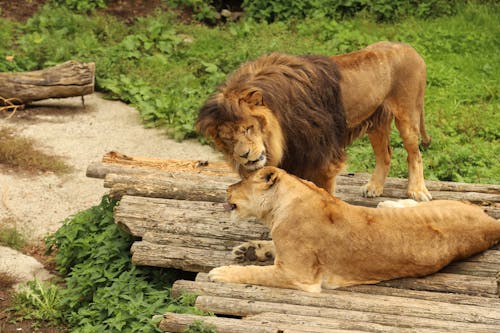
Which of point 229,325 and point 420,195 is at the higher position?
point 229,325

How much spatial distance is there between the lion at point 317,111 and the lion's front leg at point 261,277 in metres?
0.62

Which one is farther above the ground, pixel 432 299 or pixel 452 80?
pixel 432 299

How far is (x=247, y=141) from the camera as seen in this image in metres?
5.57

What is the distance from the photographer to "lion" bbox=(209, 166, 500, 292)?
18.0ft

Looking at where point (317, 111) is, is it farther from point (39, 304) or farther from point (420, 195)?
point (39, 304)

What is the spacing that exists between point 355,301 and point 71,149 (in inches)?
199

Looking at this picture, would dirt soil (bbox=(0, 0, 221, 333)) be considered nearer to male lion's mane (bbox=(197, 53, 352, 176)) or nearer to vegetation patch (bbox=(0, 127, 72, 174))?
vegetation patch (bbox=(0, 127, 72, 174))

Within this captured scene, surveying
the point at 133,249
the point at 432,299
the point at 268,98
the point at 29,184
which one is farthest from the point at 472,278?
the point at 29,184

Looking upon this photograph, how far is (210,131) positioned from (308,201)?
75cm

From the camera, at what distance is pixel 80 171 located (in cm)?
913

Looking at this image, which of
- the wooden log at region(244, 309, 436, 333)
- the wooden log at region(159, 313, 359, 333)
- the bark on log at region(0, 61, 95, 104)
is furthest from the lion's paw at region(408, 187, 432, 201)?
the bark on log at region(0, 61, 95, 104)

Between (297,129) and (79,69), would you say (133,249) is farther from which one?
(79,69)

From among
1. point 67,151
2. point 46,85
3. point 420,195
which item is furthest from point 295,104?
point 46,85

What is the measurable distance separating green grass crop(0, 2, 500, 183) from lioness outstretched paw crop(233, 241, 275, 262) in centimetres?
332
